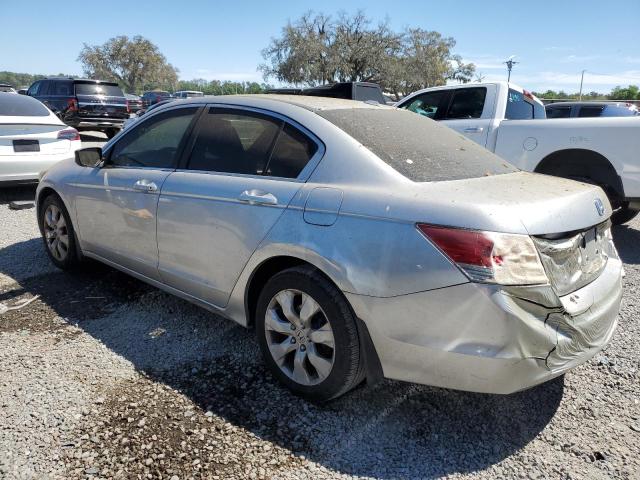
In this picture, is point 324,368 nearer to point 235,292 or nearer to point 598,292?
point 235,292

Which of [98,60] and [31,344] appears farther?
[98,60]

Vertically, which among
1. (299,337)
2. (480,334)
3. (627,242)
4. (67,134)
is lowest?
A: (627,242)

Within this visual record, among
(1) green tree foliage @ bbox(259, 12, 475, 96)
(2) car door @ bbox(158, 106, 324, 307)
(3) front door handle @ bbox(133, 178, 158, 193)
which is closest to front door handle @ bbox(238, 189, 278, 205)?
(2) car door @ bbox(158, 106, 324, 307)

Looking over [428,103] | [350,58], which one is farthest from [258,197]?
[350,58]

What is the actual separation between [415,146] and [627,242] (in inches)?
180

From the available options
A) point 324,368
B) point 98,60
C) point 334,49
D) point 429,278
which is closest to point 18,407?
point 324,368

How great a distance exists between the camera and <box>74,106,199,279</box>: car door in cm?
342

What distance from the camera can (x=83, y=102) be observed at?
14750 millimetres

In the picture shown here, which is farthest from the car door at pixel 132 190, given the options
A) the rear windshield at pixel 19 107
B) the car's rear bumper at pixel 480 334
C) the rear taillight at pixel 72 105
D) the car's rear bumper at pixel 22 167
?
the rear taillight at pixel 72 105

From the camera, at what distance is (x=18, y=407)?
2.58 meters

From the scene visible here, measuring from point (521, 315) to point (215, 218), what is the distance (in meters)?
1.76

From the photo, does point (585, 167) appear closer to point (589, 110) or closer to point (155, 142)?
point (155, 142)

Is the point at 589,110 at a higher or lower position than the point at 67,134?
higher

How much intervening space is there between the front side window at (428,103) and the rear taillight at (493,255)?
5424 millimetres
